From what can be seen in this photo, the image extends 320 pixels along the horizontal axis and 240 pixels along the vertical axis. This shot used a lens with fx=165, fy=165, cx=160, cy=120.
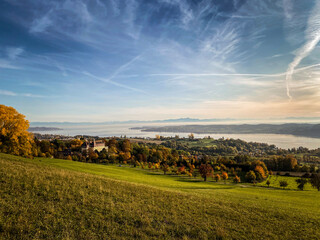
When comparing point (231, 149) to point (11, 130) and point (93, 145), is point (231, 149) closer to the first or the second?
point (93, 145)

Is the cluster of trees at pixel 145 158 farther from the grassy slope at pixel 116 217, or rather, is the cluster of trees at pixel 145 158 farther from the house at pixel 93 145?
the grassy slope at pixel 116 217

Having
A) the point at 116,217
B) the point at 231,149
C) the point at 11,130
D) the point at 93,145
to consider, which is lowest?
the point at 231,149

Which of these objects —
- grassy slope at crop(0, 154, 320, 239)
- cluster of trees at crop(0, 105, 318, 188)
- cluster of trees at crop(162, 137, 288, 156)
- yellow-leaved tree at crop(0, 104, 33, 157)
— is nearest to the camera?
grassy slope at crop(0, 154, 320, 239)

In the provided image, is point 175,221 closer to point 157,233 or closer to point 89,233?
point 157,233

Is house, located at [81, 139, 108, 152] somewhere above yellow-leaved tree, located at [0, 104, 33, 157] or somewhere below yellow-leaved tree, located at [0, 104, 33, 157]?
below

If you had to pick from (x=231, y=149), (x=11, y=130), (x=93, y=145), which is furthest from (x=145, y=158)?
(x=231, y=149)

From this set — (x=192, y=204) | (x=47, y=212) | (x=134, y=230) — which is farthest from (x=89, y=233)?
(x=192, y=204)

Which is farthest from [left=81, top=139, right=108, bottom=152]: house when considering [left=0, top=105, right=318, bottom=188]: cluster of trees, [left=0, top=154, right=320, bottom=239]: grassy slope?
[left=0, top=154, right=320, bottom=239]: grassy slope

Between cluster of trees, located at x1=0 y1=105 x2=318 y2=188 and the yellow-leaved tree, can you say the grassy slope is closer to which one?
the yellow-leaved tree

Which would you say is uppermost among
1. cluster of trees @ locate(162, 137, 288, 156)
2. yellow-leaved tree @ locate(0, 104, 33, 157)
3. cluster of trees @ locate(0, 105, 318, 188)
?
yellow-leaved tree @ locate(0, 104, 33, 157)
